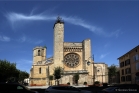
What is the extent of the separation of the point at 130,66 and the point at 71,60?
19677 mm

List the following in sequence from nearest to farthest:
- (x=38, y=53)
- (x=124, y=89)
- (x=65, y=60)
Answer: (x=124, y=89) → (x=65, y=60) → (x=38, y=53)

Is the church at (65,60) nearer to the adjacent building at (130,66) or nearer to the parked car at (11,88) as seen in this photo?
the adjacent building at (130,66)

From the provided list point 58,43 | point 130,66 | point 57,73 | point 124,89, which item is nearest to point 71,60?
point 58,43

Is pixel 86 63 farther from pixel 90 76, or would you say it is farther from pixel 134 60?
pixel 134 60

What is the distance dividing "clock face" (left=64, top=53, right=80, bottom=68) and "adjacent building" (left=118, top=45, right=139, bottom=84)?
49.9 ft

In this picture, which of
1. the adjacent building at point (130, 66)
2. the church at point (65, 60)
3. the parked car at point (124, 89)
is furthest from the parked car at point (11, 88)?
the church at point (65, 60)

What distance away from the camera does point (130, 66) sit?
215 feet

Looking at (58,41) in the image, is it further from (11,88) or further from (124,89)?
(11,88)

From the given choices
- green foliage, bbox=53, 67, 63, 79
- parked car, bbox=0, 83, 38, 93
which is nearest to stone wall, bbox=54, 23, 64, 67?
green foliage, bbox=53, 67, 63, 79

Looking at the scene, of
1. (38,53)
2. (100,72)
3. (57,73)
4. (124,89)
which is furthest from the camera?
(38,53)

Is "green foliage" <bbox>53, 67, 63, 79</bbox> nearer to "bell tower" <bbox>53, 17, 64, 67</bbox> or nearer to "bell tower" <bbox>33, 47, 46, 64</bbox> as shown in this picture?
"bell tower" <bbox>53, 17, 64, 67</bbox>

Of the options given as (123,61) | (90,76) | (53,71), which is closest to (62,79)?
(53,71)

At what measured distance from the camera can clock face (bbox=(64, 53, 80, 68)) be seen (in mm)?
74588

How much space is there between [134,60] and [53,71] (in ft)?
86.0
